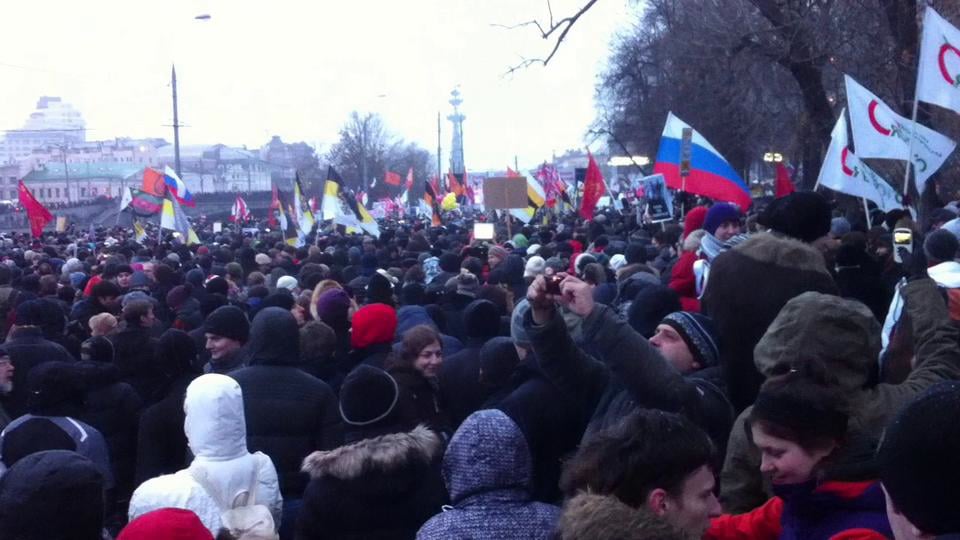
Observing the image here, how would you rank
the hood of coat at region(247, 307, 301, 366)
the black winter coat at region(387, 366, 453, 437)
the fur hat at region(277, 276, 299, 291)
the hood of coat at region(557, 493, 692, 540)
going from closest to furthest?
the hood of coat at region(557, 493, 692, 540) → the hood of coat at region(247, 307, 301, 366) → the black winter coat at region(387, 366, 453, 437) → the fur hat at region(277, 276, 299, 291)

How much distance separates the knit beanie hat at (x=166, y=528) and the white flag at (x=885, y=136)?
7596mm

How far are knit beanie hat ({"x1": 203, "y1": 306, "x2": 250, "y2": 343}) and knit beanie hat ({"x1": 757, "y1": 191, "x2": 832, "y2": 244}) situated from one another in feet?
9.18

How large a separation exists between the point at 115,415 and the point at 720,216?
11.7ft

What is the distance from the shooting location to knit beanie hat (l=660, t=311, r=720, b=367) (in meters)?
4.42

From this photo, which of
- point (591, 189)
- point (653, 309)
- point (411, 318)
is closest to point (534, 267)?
point (411, 318)

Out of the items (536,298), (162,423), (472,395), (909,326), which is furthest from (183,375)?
(909,326)

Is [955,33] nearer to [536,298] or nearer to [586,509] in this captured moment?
[536,298]

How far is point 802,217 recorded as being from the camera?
5.10 metres

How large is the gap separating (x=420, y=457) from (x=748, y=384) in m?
1.42

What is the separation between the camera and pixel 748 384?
15.6ft

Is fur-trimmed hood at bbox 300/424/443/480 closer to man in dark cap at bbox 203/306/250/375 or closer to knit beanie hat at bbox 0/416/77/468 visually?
knit beanie hat at bbox 0/416/77/468

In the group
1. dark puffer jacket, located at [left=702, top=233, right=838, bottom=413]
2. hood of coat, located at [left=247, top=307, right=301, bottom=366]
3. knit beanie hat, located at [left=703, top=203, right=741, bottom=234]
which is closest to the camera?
dark puffer jacket, located at [left=702, top=233, right=838, bottom=413]

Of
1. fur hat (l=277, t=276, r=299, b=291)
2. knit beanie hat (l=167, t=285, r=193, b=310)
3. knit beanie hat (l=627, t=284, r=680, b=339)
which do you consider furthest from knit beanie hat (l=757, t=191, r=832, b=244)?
fur hat (l=277, t=276, r=299, b=291)

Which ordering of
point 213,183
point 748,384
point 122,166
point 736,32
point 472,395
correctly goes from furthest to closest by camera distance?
1. point 122,166
2. point 213,183
3. point 736,32
4. point 472,395
5. point 748,384
